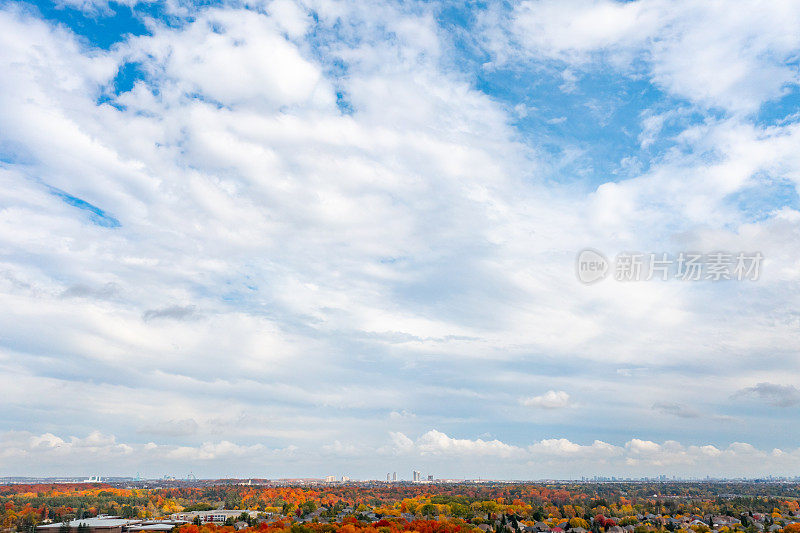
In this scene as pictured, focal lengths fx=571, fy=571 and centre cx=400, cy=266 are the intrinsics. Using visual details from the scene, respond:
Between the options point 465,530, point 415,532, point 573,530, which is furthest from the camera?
point 573,530

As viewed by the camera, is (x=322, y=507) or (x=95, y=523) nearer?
(x=95, y=523)

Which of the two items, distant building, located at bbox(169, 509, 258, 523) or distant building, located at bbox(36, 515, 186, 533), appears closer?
distant building, located at bbox(36, 515, 186, 533)

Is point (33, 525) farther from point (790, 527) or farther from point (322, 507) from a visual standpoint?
point (790, 527)

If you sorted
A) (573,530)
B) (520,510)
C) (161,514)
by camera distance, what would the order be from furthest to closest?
1. (161,514)
2. (520,510)
3. (573,530)

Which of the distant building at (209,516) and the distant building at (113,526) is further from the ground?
the distant building at (113,526)

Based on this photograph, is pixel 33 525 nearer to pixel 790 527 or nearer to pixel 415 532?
pixel 415 532

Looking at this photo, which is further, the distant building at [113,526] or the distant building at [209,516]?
the distant building at [209,516]

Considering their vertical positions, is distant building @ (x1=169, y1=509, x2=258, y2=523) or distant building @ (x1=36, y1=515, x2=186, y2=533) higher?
distant building @ (x1=36, y1=515, x2=186, y2=533)

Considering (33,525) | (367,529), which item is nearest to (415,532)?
(367,529)

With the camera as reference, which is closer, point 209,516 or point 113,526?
point 113,526

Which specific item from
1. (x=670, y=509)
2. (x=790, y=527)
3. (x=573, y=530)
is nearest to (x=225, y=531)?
(x=573, y=530)

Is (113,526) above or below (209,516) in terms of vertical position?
above
